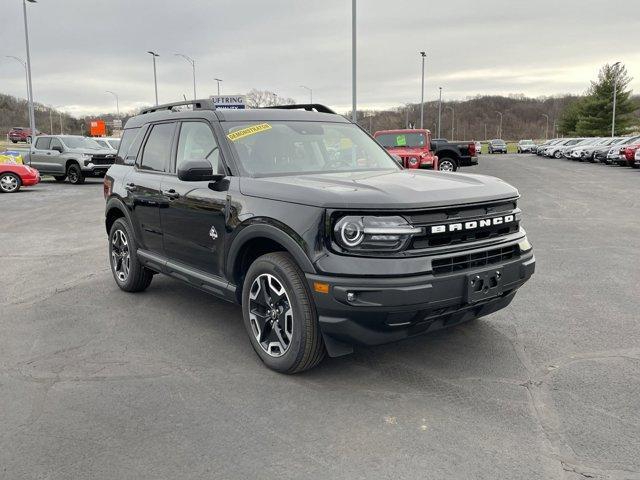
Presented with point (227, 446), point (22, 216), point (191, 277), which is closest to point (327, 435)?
point (227, 446)

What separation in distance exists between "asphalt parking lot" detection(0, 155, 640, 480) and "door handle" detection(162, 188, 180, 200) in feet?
3.79

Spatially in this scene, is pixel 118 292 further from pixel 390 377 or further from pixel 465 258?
pixel 465 258

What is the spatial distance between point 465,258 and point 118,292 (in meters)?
4.19

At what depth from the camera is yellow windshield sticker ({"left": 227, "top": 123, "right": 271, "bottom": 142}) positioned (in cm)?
459

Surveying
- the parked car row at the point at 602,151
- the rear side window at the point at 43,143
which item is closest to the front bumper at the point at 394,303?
the rear side window at the point at 43,143

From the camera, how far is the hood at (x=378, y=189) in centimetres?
350

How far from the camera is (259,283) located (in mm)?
4078

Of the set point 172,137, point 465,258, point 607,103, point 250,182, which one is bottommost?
point 465,258

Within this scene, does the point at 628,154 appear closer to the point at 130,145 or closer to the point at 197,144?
the point at 130,145

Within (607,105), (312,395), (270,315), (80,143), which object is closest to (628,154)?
(80,143)

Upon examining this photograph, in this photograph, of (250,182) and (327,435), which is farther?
(250,182)

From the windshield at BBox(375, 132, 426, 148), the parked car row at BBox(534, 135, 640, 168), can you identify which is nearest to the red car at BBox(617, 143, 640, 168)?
the parked car row at BBox(534, 135, 640, 168)

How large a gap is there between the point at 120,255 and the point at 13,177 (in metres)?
15.4

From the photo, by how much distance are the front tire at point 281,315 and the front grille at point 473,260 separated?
33.7 inches
